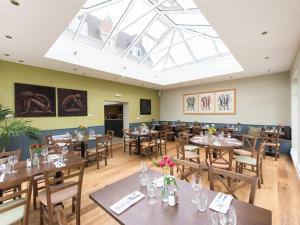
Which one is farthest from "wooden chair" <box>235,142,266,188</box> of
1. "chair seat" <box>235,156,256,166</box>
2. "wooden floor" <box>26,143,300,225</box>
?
"wooden floor" <box>26,143,300,225</box>

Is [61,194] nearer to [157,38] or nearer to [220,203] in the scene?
[220,203]

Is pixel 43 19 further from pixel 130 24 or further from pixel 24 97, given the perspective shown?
pixel 24 97

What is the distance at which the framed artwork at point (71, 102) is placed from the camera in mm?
5305

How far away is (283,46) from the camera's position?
11.2ft

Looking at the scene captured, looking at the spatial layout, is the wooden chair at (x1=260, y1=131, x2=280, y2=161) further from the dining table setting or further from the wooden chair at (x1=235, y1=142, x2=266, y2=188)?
the dining table setting

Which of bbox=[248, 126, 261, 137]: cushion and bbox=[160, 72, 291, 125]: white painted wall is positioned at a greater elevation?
bbox=[160, 72, 291, 125]: white painted wall

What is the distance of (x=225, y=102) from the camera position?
6926 millimetres

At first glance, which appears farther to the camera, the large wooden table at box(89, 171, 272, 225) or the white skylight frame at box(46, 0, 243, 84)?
the white skylight frame at box(46, 0, 243, 84)

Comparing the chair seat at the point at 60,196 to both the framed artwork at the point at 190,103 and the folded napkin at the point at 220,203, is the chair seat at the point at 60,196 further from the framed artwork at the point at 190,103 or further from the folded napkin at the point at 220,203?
the framed artwork at the point at 190,103

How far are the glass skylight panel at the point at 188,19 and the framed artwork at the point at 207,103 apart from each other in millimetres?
3586

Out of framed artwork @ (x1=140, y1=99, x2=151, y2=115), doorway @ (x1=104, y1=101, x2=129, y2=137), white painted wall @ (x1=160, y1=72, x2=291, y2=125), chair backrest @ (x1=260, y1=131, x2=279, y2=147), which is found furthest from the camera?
framed artwork @ (x1=140, y1=99, x2=151, y2=115)

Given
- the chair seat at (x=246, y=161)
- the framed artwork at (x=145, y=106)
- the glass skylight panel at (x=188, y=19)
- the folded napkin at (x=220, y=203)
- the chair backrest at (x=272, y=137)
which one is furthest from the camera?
the framed artwork at (x=145, y=106)

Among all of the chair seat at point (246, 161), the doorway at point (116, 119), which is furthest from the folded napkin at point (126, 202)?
the doorway at point (116, 119)

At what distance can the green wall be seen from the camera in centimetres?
431
